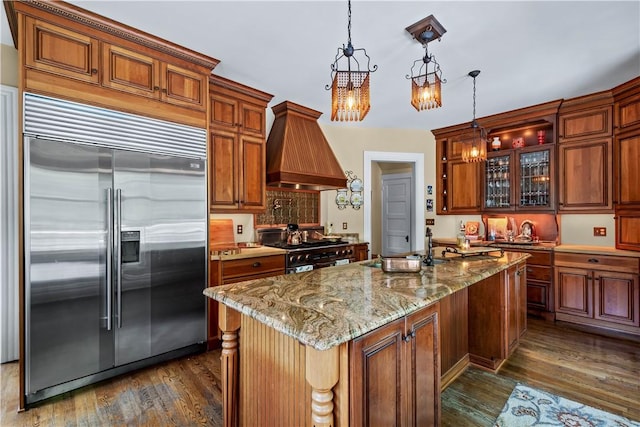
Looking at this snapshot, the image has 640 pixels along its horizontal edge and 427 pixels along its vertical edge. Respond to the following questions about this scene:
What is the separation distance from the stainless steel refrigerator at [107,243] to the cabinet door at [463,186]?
3876mm

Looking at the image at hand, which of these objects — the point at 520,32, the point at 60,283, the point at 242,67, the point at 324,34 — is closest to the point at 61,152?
the point at 60,283

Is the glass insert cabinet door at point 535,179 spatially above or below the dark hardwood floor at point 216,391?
above

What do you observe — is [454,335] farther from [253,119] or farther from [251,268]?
[253,119]

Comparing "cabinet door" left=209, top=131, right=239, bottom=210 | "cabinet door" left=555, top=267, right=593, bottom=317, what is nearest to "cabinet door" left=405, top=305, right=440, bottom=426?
"cabinet door" left=209, top=131, right=239, bottom=210

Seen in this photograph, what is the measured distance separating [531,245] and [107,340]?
4744mm

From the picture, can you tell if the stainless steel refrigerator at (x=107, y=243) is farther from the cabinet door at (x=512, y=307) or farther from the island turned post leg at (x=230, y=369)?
the cabinet door at (x=512, y=307)

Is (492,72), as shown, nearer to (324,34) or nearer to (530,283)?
(324,34)

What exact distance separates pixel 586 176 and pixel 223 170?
4.36 m

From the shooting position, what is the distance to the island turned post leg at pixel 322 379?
1.14m

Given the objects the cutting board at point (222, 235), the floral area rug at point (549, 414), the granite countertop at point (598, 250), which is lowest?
the floral area rug at point (549, 414)

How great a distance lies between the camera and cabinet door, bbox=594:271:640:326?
130 inches

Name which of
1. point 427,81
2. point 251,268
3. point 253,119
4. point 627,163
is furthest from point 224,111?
point 627,163

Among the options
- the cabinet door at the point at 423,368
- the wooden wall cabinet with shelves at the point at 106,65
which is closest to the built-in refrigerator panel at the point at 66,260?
the wooden wall cabinet with shelves at the point at 106,65

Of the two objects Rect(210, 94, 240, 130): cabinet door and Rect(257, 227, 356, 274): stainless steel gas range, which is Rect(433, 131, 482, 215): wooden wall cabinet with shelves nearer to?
Rect(257, 227, 356, 274): stainless steel gas range
